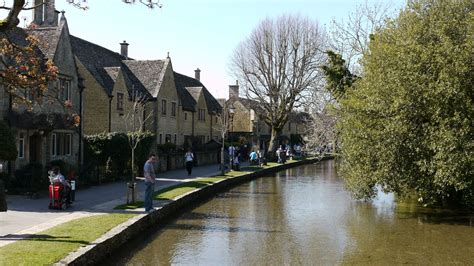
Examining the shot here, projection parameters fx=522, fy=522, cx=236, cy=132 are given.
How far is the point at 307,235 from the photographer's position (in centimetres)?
1711

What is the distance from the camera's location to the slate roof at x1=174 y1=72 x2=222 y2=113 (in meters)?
52.1

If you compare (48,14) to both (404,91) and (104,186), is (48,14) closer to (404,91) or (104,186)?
(104,186)

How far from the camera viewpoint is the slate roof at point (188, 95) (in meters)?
52.1

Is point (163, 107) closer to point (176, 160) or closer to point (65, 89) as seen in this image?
point (176, 160)

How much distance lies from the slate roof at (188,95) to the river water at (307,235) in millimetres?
26888

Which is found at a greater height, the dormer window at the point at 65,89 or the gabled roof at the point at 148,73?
the gabled roof at the point at 148,73

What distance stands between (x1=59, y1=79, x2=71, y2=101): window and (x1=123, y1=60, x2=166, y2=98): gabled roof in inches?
519

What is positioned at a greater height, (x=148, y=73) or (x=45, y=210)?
(x=148, y=73)

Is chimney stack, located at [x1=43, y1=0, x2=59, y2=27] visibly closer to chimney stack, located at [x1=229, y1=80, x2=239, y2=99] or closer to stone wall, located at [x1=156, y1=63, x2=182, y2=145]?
stone wall, located at [x1=156, y1=63, x2=182, y2=145]

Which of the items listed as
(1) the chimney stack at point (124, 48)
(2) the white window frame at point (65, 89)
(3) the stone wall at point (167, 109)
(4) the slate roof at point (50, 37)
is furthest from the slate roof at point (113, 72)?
(1) the chimney stack at point (124, 48)

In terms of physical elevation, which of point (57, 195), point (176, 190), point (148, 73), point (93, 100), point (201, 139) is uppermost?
point (148, 73)

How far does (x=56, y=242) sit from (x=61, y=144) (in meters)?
17.5

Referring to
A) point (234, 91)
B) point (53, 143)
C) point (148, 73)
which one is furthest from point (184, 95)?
point (53, 143)

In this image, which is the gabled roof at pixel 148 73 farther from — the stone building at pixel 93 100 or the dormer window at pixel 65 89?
the dormer window at pixel 65 89
